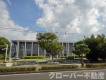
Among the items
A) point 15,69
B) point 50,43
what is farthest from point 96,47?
point 15,69

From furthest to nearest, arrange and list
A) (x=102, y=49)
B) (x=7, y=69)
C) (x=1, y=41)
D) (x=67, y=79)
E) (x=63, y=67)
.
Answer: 1. (x=1, y=41)
2. (x=102, y=49)
3. (x=63, y=67)
4. (x=7, y=69)
5. (x=67, y=79)

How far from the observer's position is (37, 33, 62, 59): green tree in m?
77.1

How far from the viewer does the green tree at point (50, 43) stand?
253ft

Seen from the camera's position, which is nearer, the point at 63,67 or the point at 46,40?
the point at 63,67

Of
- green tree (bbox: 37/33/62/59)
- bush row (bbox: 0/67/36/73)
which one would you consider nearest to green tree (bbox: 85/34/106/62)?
green tree (bbox: 37/33/62/59)

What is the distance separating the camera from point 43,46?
78.2m

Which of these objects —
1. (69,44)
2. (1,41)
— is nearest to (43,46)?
(1,41)

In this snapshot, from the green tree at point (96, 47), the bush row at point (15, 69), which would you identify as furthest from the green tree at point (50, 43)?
the bush row at point (15, 69)

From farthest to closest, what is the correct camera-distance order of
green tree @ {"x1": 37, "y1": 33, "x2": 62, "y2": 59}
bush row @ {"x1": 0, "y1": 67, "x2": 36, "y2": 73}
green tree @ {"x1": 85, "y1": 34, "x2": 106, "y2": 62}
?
green tree @ {"x1": 37, "y1": 33, "x2": 62, "y2": 59} → green tree @ {"x1": 85, "y1": 34, "x2": 106, "y2": 62} → bush row @ {"x1": 0, "y1": 67, "x2": 36, "y2": 73}

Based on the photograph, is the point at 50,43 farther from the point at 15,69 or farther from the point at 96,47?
the point at 15,69

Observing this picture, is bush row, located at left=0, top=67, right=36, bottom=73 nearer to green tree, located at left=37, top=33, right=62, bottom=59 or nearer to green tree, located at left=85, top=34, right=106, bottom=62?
green tree, located at left=85, top=34, right=106, bottom=62

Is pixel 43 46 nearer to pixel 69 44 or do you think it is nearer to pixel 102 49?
pixel 102 49

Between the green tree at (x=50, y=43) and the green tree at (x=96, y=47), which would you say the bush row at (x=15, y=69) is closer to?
the green tree at (x=96, y=47)

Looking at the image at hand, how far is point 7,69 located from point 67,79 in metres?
12.9
